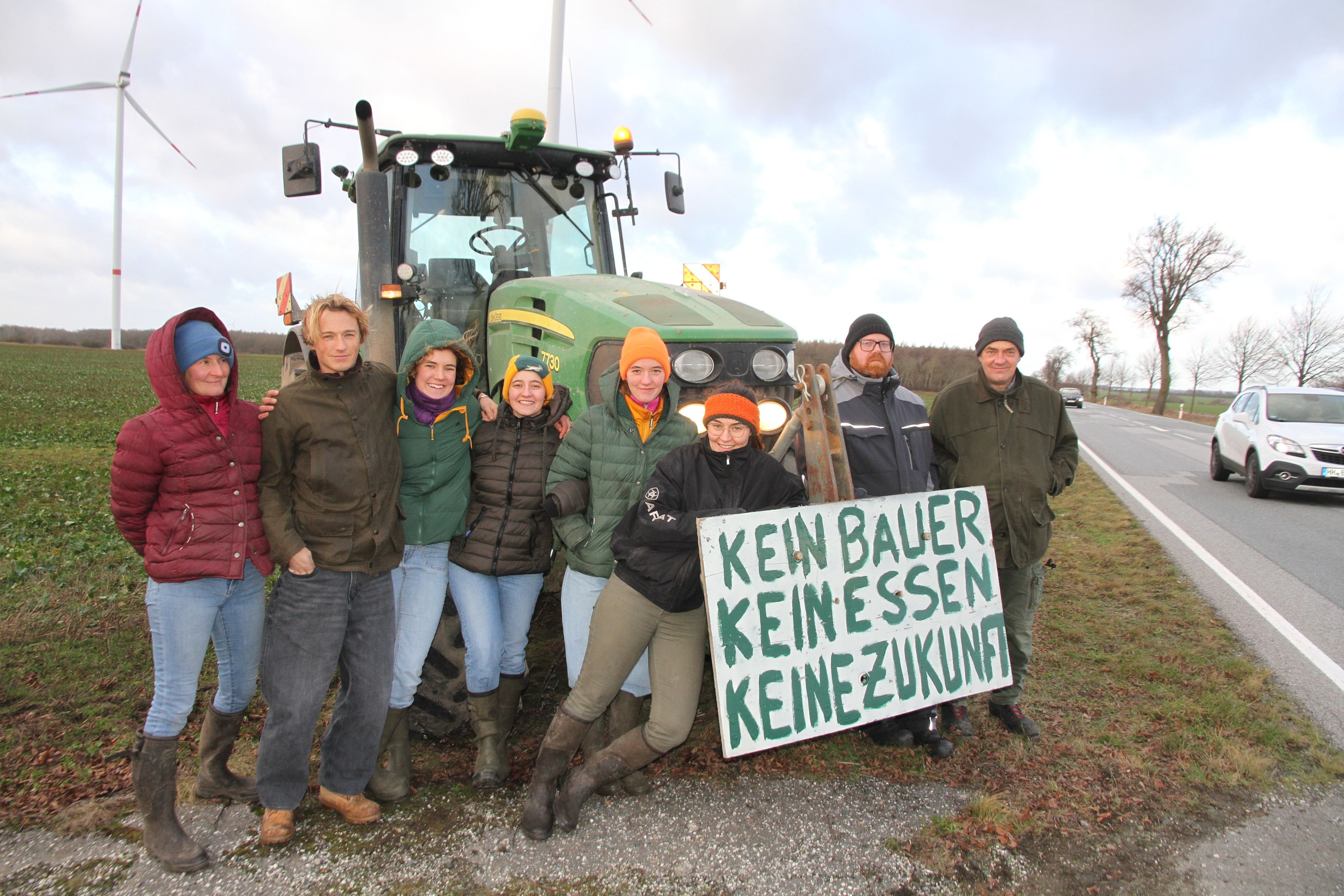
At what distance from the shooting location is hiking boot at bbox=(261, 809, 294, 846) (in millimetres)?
2881

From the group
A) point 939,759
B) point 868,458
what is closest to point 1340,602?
point 939,759

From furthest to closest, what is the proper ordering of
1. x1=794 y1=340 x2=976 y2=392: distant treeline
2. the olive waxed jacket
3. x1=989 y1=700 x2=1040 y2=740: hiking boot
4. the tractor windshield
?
x1=794 y1=340 x2=976 y2=392: distant treeline < the tractor windshield < x1=989 y1=700 x2=1040 y2=740: hiking boot < the olive waxed jacket

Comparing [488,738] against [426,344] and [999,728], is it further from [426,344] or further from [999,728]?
[999,728]

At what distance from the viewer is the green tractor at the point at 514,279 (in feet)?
12.9

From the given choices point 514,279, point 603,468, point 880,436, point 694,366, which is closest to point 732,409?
point 603,468

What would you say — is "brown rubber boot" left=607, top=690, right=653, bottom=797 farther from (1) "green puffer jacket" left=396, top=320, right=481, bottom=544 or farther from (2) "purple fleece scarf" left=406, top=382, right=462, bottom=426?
(2) "purple fleece scarf" left=406, top=382, right=462, bottom=426

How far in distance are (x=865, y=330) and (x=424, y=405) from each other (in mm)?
1905

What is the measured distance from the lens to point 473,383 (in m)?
3.32

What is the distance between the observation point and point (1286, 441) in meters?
10.2

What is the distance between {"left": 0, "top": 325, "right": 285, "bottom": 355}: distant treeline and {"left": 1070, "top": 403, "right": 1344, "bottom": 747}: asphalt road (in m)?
65.6

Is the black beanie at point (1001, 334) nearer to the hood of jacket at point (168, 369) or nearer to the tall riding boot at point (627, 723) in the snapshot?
the tall riding boot at point (627, 723)

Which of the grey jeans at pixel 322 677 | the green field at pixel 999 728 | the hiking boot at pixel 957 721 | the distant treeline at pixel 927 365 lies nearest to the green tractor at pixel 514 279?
the grey jeans at pixel 322 677

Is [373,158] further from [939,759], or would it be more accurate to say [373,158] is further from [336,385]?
[939,759]

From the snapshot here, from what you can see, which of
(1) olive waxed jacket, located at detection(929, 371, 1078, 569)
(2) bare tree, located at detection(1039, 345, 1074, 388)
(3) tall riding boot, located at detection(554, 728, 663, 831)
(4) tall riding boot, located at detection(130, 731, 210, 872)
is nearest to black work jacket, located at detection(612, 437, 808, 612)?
(3) tall riding boot, located at detection(554, 728, 663, 831)
